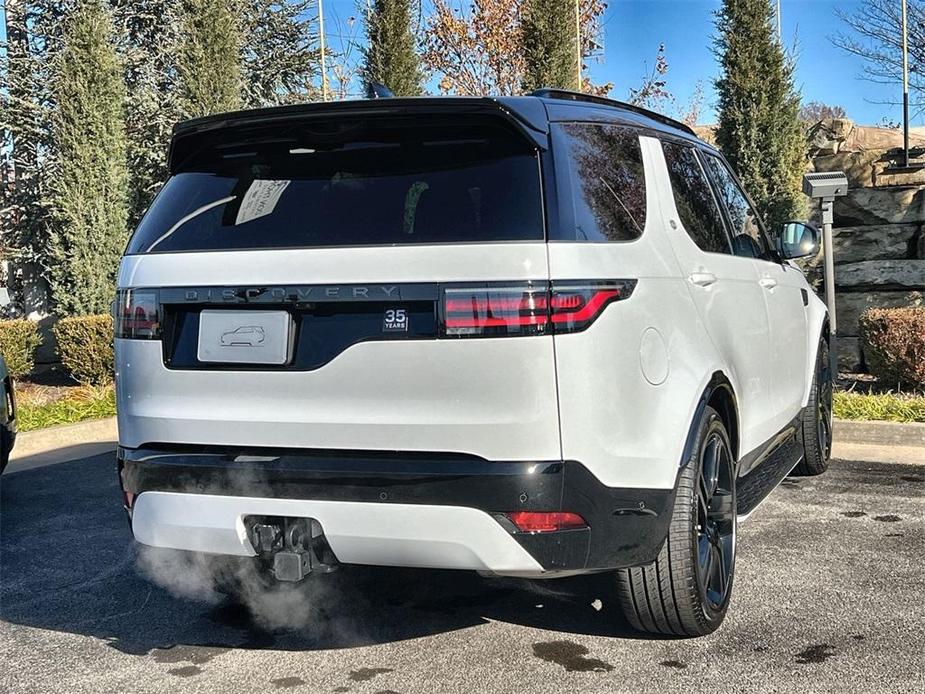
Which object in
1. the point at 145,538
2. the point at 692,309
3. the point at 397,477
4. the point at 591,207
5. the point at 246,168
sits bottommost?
the point at 145,538

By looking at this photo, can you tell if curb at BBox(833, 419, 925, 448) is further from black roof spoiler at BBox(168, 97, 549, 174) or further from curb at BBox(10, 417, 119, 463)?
curb at BBox(10, 417, 119, 463)

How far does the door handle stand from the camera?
3.32 m

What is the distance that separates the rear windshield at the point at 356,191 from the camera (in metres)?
2.73

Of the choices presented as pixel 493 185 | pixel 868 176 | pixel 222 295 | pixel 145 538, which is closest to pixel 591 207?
pixel 493 185

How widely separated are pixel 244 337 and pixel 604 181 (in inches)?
49.0

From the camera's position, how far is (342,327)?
9.02ft

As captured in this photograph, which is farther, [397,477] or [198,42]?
[198,42]

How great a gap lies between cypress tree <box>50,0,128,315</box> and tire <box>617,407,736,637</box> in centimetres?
1004

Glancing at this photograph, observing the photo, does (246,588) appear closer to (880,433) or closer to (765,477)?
(765,477)

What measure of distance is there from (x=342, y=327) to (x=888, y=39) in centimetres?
1374

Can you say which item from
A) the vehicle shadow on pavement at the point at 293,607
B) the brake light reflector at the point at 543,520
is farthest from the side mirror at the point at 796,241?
the brake light reflector at the point at 543,520

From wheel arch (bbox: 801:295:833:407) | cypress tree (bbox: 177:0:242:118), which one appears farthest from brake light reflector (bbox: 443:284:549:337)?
cypress tree (bbox: 177:0:242:118)

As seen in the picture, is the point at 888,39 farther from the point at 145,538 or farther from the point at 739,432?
the point at 145,538

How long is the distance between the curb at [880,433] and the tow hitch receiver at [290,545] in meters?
5.28
